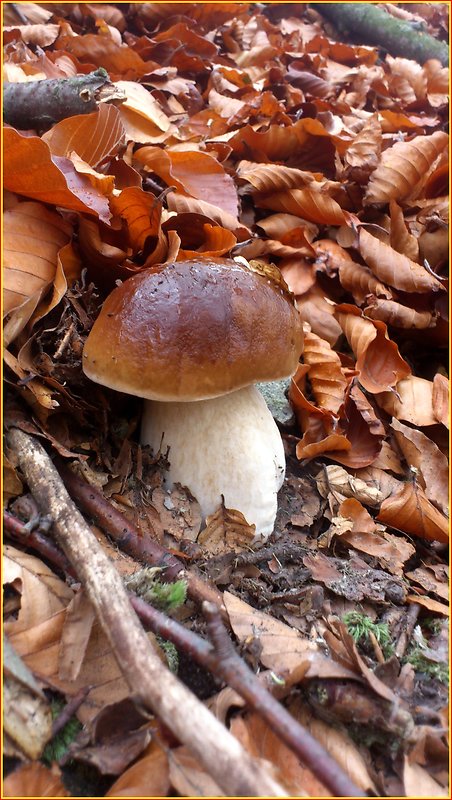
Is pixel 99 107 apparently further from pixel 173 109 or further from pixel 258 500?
pixel 258 500

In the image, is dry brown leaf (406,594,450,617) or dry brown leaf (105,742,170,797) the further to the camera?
dry brown leaf (406,594,450,617)

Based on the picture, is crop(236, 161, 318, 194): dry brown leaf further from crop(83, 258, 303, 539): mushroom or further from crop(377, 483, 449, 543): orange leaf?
crop(377, 483, 449, 543): orange leaf

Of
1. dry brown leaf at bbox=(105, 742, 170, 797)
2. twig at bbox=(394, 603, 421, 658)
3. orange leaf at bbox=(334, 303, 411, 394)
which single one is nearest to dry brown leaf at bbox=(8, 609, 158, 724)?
dry brown leaf at bbox=(105, 742, 170, 797)

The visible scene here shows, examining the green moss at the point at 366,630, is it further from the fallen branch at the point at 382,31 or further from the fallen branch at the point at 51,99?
the fallen branch at the point at 382,31

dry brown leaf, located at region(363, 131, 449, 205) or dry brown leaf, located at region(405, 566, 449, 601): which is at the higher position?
dry brown leaf, located at region(363, 131, 449, 205)

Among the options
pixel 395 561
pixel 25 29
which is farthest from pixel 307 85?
pixel 395 561

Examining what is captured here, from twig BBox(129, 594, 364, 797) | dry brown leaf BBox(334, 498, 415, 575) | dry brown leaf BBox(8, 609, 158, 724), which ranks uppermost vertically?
twig BBox(129, 594, 364, 797)
